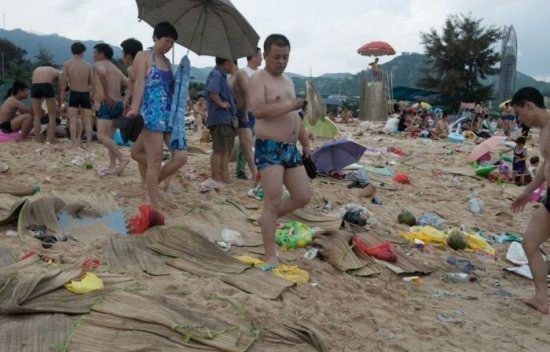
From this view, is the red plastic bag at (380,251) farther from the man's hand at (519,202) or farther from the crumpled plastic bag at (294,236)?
the man's hand at (519,202)

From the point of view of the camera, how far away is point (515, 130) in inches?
768

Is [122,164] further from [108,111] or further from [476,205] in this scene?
[476,205]

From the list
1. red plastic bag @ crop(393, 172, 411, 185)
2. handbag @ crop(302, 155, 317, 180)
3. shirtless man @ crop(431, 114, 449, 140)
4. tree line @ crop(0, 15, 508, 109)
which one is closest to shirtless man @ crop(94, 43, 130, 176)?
handbag @ crop(302, 155, 317, 180)

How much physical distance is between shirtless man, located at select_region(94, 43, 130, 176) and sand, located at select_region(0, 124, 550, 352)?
0.85ft

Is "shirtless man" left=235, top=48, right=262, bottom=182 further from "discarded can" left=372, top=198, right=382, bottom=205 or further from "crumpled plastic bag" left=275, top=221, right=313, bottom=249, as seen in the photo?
"crumpled plastic bag" left=275, top=221, right=313, bottom=249

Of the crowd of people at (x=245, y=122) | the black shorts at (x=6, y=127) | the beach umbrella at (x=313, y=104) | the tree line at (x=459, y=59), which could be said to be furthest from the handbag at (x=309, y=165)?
the tree line at (x=459, y=59)

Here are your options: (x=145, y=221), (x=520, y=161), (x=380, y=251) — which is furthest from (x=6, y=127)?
(x=520, y=161)

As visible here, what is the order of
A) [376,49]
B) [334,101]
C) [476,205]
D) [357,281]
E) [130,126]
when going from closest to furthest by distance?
[357,281] < [130,126] < [476,205] < [376,49] < [334,101]

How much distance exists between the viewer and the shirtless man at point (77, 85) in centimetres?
826

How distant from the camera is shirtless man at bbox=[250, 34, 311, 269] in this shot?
372cm

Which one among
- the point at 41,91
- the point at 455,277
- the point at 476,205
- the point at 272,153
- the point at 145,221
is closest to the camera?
the point at 272,153

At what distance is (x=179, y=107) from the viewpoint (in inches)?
188

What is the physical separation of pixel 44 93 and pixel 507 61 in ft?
117

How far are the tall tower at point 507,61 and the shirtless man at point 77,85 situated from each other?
3452 centimetres
